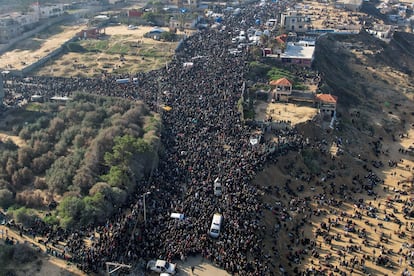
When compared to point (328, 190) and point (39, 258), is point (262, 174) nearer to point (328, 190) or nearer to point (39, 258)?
point (328, 190)

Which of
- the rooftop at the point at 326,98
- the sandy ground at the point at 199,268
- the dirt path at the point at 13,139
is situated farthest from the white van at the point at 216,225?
the rooftop at the point at 326,98

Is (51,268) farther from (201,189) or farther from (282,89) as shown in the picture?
(282,89)

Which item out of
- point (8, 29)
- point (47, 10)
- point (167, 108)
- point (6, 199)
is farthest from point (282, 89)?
point (47, 10)

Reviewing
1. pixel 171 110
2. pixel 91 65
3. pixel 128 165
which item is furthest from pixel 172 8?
pixel 128 165

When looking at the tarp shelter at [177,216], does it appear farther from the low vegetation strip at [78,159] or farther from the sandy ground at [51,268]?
the sandy ground at [51,268]

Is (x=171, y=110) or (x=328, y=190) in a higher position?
(x=171, y=110)

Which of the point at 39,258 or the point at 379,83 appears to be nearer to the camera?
the point at 39,258

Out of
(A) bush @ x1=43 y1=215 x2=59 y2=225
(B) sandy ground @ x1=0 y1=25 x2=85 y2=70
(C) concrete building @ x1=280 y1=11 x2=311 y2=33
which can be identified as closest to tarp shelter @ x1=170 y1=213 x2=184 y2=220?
(A) bush @ x1=43 y1=215 x2=59 y2=225
